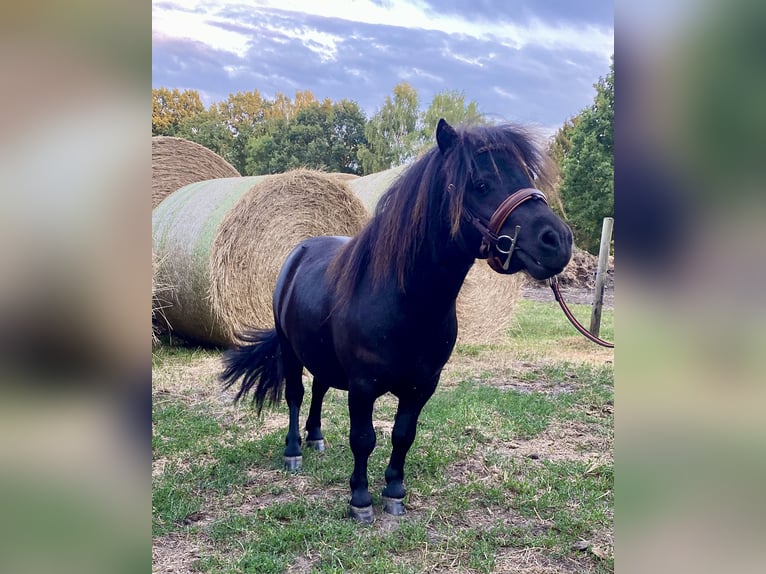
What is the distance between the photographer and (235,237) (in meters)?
5.58

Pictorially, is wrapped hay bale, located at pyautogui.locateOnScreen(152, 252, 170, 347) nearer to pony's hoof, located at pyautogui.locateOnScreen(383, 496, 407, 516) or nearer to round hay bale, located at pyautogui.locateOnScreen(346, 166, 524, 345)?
round hay bale, located at pyautogui.locateOnScreen(346, 166, 524, 345)

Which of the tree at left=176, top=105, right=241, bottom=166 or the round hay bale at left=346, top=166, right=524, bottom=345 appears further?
the tree at left=176, top=105, right=241, bottom=166

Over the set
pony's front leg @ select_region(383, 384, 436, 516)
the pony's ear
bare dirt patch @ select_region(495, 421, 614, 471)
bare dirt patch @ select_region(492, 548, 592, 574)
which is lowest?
bare dirt patch @ select_region(495, 421, 614, 471)

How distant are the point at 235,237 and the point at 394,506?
3.68 meters

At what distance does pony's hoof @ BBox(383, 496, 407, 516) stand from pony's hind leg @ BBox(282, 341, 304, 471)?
72cm

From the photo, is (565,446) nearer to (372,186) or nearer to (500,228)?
(500,228)

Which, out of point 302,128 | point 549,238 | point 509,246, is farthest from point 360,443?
point 302,128

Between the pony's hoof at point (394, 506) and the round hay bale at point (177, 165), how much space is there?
561 centimetres

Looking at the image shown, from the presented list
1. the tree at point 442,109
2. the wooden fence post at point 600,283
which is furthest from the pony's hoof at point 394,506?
the tree at point 442,109

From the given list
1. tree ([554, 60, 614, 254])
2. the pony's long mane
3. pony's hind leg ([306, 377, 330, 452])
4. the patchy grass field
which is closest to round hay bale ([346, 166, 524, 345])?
the patchy grass field

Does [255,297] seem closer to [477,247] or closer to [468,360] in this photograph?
[468,360]

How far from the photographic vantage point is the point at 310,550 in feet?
7.59

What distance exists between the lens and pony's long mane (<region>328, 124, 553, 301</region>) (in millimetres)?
2035
